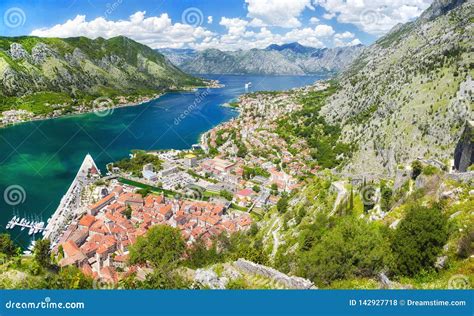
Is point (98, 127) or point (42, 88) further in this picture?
point (42, 88)

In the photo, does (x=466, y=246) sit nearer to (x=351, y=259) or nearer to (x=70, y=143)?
(x=351, y=259)

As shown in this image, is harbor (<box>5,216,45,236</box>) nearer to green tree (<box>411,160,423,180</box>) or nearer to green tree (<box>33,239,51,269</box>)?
green tree (<box>33,239,51,269</box>)

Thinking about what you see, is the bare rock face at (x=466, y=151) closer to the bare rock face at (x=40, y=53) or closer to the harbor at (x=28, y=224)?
the harbor at (x=28, y=224)

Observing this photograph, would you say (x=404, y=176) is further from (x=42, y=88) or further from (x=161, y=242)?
(x=42, y=88)

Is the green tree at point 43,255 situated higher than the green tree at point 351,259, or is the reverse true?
the green tree at point 351,259

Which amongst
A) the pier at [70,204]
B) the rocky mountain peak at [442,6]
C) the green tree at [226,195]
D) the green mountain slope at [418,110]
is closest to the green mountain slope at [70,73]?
the pier at [70,204]

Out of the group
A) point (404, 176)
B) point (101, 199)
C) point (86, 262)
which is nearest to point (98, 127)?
point (101, 199)

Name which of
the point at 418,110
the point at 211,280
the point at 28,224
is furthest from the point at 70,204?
the point at 418,110
